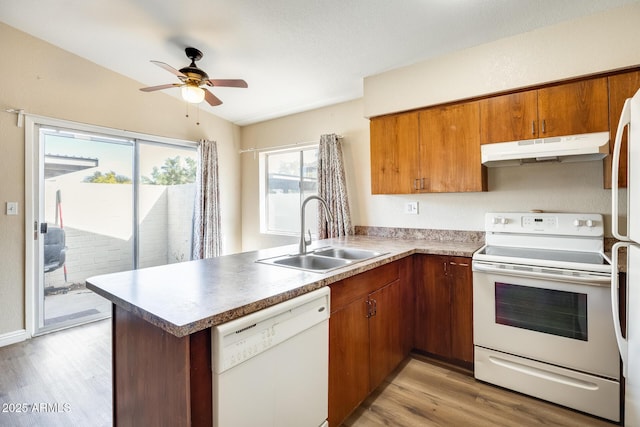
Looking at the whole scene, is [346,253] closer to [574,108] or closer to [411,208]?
[411,208]

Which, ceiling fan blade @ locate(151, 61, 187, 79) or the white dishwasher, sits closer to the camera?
the white dishwasher

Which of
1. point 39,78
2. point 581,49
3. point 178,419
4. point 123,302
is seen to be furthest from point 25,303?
point 581,49

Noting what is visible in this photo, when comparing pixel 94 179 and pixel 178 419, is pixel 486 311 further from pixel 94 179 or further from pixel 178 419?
pixel 94 179

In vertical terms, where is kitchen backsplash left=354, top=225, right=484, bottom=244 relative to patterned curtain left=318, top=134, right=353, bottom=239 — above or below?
below

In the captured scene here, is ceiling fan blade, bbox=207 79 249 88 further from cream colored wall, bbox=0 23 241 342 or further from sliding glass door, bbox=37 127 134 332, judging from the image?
sliding glass door, bbox=37 127 134 332

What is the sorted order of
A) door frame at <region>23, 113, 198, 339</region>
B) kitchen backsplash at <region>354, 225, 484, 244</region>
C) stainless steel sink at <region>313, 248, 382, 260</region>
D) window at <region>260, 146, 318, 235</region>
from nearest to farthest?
1. stainless steel sink at <region>313, 248, 382, 260</region>
2. kitchen backsplash at <region>354, 225, 484, 244</region>
3. door frame at <region>23, 113, 198, 339</region>
4. window at <region>260, 146, 318, 235</region>

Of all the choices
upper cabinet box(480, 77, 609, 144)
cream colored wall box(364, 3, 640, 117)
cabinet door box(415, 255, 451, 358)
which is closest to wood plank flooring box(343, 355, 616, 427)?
cabinet door box(415, 255, 451, 358)

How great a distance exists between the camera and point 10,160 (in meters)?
2.79

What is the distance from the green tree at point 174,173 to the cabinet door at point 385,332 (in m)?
3.25

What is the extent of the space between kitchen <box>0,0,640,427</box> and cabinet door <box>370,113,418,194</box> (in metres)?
0.13

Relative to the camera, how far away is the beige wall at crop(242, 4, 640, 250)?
6.54 ft

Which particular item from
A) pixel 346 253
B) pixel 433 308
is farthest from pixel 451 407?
pixel 346 253

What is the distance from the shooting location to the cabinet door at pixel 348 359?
1574mm

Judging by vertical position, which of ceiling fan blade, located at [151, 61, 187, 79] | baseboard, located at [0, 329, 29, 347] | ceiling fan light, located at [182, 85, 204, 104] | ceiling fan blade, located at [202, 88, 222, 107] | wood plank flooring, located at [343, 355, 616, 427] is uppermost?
ceiling fan blade, located at [151, 61, 187, 79]
